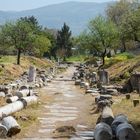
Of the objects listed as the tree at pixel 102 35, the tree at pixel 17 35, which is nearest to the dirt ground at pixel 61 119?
the tree at pixel 102 35

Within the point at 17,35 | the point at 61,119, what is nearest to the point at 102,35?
the point at 17,35

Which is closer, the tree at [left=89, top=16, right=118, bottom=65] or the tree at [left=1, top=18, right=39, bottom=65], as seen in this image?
the tree at [left=89, top=16, right=118, bottom=65]

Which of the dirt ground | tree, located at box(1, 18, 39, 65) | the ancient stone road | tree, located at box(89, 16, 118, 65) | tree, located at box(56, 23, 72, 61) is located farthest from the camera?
tree, located at box(56, 23, 72, 61)

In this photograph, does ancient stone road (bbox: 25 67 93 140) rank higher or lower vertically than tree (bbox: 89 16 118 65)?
lower

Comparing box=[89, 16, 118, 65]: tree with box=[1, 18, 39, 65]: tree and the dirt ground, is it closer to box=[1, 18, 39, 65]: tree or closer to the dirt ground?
box=[1, 18, 39, 65]: tree

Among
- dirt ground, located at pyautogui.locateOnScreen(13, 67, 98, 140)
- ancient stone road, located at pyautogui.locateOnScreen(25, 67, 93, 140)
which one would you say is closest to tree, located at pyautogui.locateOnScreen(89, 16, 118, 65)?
ancient stone road, located at pyautogui.locateOnScreen(25, 67, 93, 140)

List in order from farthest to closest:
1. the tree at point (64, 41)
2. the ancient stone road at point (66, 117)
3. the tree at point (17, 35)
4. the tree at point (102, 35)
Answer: the tree at point (64, 41) < the tree at point (17, 35) < the tree at point (102, 35) < the ancient stone road at point (66, 117)

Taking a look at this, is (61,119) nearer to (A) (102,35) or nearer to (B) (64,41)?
(A) (102,35)

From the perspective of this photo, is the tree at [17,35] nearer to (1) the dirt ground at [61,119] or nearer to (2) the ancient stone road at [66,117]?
(2) the ancient stone road at [66,117]

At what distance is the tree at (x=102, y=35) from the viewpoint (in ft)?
234

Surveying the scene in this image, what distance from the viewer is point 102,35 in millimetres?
71500

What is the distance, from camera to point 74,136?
17406 millimetres

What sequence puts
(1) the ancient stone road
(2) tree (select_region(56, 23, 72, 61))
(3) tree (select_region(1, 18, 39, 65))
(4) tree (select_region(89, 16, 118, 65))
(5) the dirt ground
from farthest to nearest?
(2) tree (select_region(56, 23, 72, 61)) → (3) tree (select_region(1, 18, 39, 65)) → (4) tree (select_region(89, 16, 118, 65)) → (1) the ancient stone road → (5) the dirt ground

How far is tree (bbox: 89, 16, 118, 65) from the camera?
234 feet
